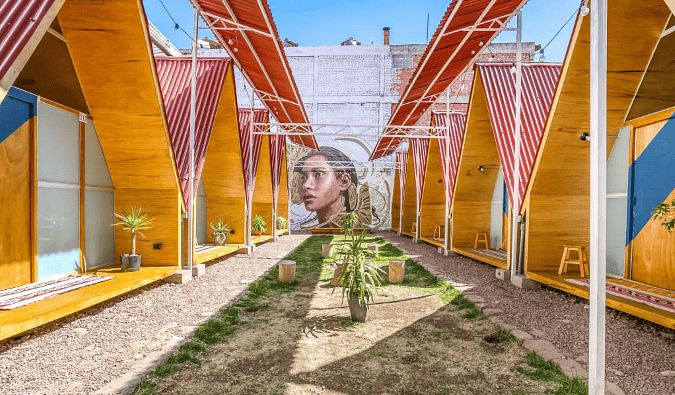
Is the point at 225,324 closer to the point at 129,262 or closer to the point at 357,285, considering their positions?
the point at 357,285

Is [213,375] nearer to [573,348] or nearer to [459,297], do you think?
[573,348]

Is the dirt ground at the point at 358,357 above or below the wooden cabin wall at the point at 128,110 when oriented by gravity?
below

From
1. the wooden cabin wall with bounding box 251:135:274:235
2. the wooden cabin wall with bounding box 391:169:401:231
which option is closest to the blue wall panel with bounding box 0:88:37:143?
the wooden cabin wall with bounding box 251:135:274:235

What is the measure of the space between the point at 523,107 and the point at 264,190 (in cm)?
894

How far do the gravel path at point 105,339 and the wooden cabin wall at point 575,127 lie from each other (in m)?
4.82

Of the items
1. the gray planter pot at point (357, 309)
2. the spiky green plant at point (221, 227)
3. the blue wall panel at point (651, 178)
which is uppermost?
the blue wall panel at point (651, 178)

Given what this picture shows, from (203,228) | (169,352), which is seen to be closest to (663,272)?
(169,352)

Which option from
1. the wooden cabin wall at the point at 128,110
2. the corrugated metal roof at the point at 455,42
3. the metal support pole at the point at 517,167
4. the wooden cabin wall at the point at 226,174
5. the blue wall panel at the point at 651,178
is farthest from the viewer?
the wooden cabin wall at the point at 226,174

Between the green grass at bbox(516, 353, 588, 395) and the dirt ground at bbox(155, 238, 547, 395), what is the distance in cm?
8

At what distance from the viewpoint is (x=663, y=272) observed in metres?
5.04

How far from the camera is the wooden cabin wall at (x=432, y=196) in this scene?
1282cm

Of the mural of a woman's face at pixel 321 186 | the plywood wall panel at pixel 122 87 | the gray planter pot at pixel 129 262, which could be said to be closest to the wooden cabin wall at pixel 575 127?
the plywood wall panel at pixel 122 87

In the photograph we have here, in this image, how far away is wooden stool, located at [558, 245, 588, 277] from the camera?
5898mm

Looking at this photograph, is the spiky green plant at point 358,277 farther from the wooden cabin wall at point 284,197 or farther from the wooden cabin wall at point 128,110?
the wooden cabin wall at point 284,197
